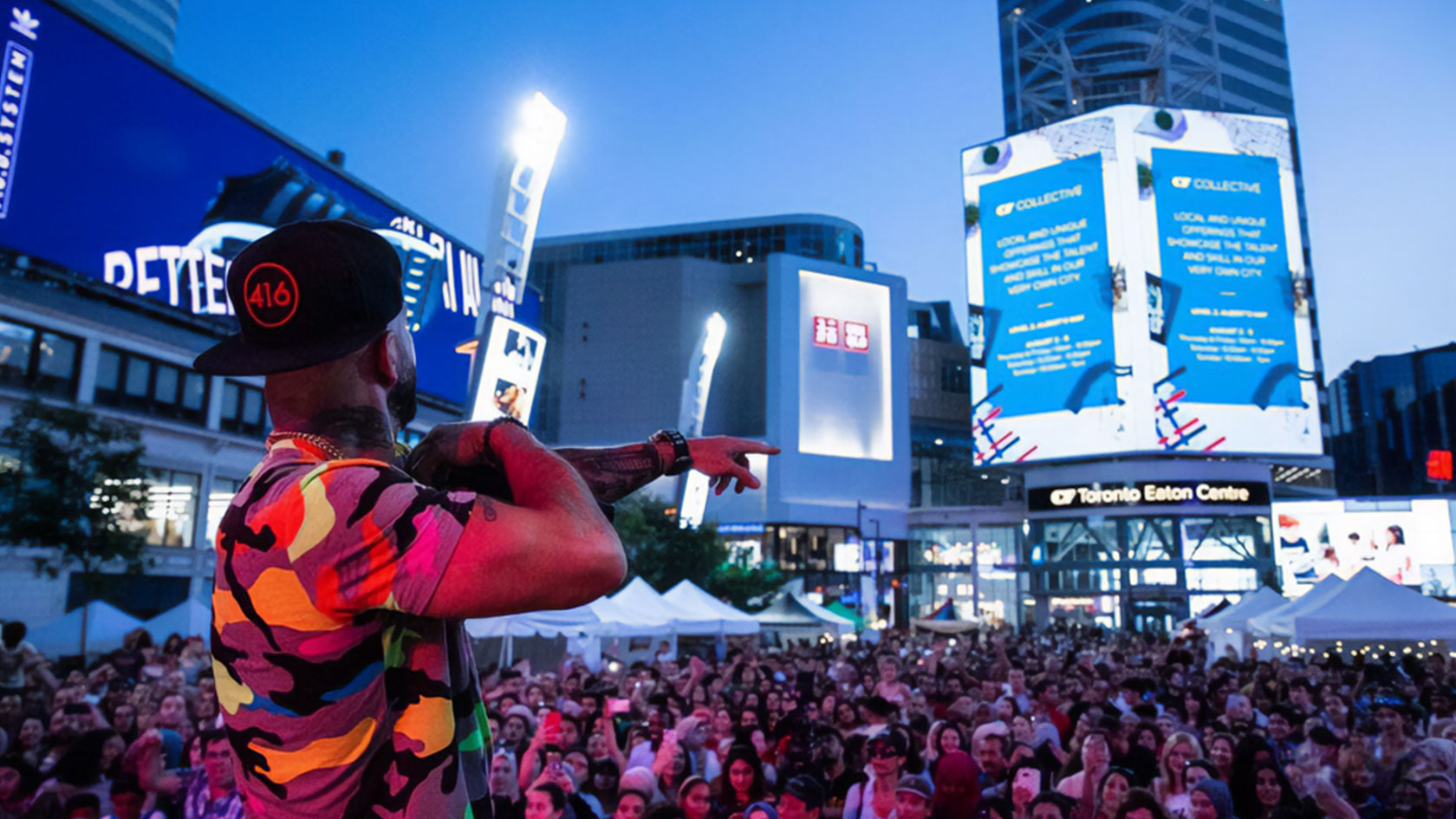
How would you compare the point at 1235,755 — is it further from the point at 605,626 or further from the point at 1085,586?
the point at 1085,586

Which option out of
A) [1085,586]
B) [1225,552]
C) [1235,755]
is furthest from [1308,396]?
[1235,755]

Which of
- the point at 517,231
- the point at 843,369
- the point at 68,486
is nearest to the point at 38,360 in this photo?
the point at 68,486

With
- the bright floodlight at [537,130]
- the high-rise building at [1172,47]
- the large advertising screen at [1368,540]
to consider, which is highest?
the high-rise building at [1172,47]

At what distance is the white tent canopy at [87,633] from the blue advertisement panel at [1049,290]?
41.5 metres

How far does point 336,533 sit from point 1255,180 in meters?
55.5

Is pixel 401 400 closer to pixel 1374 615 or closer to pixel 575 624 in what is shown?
pixel 575 624

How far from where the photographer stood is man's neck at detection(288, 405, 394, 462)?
1588 mm

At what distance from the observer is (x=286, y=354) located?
5.02 feet

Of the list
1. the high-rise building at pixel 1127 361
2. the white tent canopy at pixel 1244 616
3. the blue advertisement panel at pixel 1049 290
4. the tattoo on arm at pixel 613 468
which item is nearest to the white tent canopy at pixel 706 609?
the white tent canopy at pixel 1244 616

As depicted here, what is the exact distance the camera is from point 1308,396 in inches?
1895

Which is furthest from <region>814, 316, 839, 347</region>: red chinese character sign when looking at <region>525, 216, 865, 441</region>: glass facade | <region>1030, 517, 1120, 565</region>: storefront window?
<region>1030, 517, 1120, 565</region>: storefront window

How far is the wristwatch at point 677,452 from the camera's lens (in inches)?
84.0

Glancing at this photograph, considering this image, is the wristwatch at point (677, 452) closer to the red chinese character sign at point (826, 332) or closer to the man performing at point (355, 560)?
the man performing at point (355, 560)

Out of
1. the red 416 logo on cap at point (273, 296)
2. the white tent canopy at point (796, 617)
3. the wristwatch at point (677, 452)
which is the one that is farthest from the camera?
the white tent canopy at point (796, 617)
